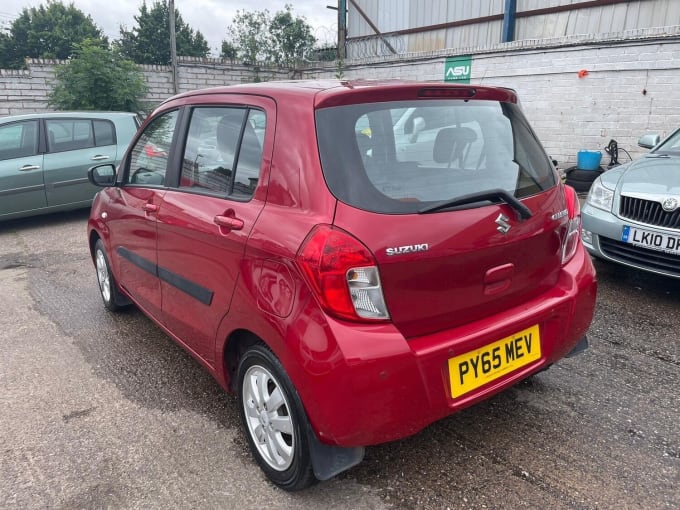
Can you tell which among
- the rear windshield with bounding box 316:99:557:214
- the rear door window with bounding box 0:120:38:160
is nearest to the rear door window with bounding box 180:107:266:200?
the rear windshield with bounding box 316:99:557:214

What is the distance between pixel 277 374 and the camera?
195 centimetres

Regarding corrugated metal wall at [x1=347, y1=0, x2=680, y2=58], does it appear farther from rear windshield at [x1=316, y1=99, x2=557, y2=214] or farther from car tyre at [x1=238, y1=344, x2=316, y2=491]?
car tyre at [x1=238, y1=344, x2=316, y2=491]

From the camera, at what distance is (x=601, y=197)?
4.23m

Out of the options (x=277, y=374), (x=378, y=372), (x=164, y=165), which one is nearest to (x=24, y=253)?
(x=164, y=165)

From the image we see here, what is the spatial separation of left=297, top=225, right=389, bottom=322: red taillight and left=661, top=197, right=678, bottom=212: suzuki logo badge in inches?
114

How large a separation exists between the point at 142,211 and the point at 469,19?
37.5 feet

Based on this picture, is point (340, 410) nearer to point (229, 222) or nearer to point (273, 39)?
point (229, 222)

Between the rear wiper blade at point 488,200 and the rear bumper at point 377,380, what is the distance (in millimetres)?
458

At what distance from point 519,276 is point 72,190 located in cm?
681

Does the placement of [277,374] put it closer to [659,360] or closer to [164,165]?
[164,165]

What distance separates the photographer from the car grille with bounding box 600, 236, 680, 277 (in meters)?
3.70

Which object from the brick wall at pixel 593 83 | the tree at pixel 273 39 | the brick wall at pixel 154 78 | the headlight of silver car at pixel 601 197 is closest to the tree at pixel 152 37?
the tree at pixel 273 39

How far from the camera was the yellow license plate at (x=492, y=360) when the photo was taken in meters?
1.91

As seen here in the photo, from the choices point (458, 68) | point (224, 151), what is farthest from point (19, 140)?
point (458, 68)
